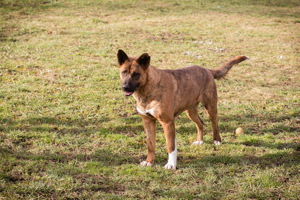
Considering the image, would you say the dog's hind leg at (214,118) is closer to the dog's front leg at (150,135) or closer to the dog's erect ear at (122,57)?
the dog's front leg at (150,135)

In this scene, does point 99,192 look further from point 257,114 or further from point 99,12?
point 99,12

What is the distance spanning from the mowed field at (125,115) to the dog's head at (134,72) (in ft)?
4.62

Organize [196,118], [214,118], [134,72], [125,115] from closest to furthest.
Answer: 1. [134,72]
2. [214,118]
3. [196,118]
4. [125,115]

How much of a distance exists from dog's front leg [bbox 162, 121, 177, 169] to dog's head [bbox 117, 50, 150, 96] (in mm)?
801

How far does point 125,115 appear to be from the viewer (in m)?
6.92

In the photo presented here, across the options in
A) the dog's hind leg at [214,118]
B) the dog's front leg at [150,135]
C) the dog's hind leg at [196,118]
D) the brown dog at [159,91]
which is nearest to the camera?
the brown dog at [159,91]

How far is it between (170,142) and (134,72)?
1.31 meters

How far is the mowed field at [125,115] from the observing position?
4371 millimetres

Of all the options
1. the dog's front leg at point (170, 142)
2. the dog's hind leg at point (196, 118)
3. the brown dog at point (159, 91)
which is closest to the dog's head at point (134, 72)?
the brown dog at point (159, 91)

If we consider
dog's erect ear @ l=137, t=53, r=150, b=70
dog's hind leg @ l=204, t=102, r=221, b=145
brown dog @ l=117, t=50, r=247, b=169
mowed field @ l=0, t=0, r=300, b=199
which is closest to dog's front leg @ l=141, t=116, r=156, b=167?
brown dog @ l=117, t=50, r=247, b=169

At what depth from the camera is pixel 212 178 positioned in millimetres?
4598

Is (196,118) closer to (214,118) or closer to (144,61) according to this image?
(214,118)

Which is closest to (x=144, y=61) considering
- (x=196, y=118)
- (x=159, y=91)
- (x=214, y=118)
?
(x=159, y=91)

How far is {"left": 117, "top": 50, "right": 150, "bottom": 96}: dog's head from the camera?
4.40 m
